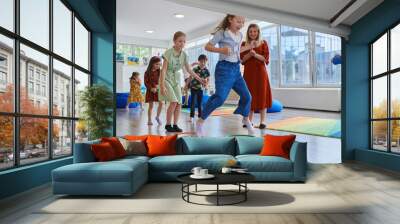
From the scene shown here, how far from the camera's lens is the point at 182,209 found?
15.4 ft

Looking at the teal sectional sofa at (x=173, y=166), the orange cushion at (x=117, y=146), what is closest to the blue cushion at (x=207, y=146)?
Result: the teal sectional sofa at (x=173, y=166)

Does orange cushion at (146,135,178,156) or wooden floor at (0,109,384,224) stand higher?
orange cushion at (146,135,178,156)

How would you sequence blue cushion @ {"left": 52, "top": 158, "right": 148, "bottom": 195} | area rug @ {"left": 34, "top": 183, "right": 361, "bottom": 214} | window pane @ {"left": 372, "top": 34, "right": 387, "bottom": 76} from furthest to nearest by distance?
window pane @ {"left": 372, "top": 34, "right": 387, "bottom": 76}, blue cushion @ {"left": 52, "top": 158, "right": 148, "bottom": 195}, area rug @ {"left": 34, "top": 183, "right": 361, "bottom": 214}

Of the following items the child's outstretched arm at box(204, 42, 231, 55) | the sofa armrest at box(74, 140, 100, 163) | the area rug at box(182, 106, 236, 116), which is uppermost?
the child's outstretched arm at box(204, 42, 231, 55)

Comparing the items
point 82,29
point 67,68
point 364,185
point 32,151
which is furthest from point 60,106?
point 364,185

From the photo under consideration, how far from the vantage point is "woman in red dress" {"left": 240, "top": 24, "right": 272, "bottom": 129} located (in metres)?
9.05

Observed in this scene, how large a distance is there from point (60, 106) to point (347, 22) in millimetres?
5851

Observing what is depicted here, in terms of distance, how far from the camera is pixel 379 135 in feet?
29.9

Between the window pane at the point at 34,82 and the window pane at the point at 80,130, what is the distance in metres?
1.60

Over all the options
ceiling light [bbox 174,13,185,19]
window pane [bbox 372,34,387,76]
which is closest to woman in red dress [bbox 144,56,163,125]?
ceiling light [bbox 174,13,185,19]

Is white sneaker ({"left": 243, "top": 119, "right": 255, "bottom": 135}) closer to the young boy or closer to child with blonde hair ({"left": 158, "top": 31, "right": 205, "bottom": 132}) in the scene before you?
the young boy

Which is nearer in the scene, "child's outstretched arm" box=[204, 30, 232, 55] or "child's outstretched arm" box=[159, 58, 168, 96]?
"child's outstretched arm" box=[204, 30, 232, 55]

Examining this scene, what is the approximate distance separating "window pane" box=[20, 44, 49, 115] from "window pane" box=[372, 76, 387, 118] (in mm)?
6334

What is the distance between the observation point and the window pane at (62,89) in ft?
23.2
